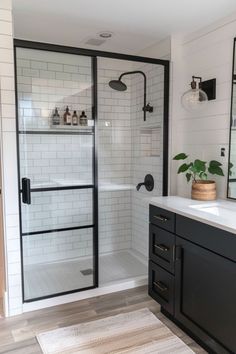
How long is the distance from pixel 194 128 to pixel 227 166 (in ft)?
1.73

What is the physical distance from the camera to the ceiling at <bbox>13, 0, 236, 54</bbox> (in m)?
2.22

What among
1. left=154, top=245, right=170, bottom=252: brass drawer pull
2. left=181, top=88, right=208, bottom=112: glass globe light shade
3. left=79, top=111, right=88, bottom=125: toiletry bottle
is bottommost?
left=154, top=245, right=170, bottom=252: brass drawer pull

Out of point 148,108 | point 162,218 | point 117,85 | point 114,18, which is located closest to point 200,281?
point 162,218

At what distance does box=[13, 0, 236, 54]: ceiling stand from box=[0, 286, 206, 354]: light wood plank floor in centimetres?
238

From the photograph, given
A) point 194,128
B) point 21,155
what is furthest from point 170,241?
point 21,155

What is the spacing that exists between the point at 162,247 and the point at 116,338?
0.71 meters

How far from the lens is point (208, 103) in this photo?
259cm

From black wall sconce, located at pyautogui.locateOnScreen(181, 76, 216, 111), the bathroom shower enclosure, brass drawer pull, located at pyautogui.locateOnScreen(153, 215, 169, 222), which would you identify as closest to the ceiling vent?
the bathroom shower enclosure

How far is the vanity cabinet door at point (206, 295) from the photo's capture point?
1733mm

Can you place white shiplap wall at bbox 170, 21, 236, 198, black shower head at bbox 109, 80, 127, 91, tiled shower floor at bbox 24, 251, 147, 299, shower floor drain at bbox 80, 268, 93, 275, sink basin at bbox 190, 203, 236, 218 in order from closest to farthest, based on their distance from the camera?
sink basin at bbox 190, 203, 236, 218 → white shiplap wall at bbox 170, 21, 236, 198 → tiled shower floor at bbox 24, 251, 147, 299 → shower floor drain at bbox 80, 268, 93, 275 → black shower head at bbox 109, 80, 127, 91

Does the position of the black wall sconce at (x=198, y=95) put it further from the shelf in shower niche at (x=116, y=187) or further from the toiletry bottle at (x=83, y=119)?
the shelf in shower niche at (x=116, y=187)

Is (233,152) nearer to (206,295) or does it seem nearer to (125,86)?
(206,295)

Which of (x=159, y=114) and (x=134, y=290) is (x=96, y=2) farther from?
(x=134, y=290)

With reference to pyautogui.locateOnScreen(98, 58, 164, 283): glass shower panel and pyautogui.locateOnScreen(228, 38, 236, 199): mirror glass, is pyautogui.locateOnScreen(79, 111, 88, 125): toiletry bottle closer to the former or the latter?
pyautogui.locateOnScreen(98, 58, 164, 283): glass shower panel
